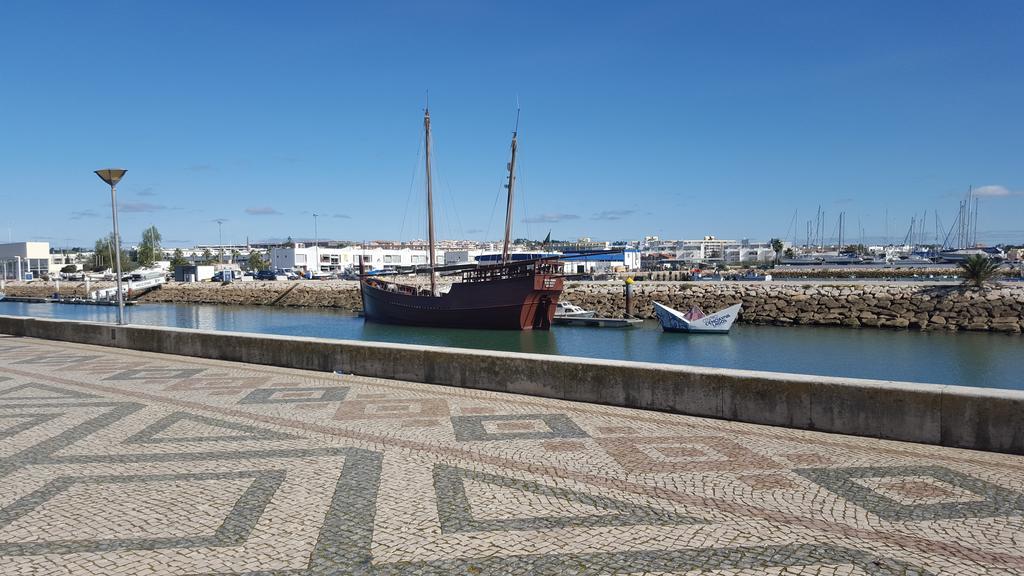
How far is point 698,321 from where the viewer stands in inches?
1602

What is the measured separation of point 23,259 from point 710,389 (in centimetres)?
15942

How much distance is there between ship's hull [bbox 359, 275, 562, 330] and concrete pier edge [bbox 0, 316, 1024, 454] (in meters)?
28.5

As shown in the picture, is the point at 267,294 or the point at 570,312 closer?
the point at 570,312

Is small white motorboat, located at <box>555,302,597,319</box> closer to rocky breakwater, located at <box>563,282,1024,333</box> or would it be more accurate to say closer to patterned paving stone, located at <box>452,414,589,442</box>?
rocky breakwater, located at <box>563,282,1024,333</box>

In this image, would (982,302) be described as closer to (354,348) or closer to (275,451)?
(354,348)

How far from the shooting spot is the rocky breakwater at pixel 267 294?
71000 millimetres

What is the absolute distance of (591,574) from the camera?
14.9ft

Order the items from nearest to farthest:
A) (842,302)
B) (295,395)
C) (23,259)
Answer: (295,395) → (842,302) → (23,259)

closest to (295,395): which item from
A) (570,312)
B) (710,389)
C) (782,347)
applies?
(710,389)

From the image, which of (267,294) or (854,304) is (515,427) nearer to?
(854,304)

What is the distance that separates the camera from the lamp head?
55.1ft

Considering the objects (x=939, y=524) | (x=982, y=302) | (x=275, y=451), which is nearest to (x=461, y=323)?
(x=982, y=302)

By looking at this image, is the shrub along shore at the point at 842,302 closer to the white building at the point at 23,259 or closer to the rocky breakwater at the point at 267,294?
the rocky breakwater at the point at 267,294

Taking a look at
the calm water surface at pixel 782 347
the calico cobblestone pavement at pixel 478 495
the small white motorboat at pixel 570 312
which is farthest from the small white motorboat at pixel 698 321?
the calico cobblestone pavement at pixel 478 495
